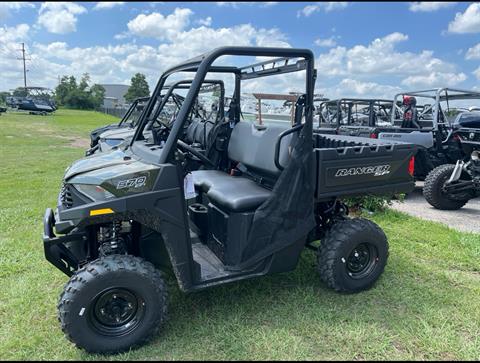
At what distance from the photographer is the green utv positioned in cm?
253

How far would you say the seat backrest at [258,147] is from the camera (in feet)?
10.6

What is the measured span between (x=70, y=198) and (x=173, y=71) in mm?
1423

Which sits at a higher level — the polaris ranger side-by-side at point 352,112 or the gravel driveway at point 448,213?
the polaris ranger side-by-side at point 352,112

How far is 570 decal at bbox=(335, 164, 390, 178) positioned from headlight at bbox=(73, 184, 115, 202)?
5.42 ft

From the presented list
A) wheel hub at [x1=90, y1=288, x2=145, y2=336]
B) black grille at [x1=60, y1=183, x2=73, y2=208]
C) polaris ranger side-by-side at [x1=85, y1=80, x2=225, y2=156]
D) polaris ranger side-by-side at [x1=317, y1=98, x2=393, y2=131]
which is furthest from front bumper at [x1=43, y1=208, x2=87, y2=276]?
polaris ranger side-by-side at [x1=317, y1=98, x2=393, y2=131]

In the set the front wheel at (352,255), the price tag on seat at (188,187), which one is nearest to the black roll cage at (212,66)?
the price tag on seat at (188,187)

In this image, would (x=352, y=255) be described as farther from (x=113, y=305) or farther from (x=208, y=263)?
(x=113, y=305)

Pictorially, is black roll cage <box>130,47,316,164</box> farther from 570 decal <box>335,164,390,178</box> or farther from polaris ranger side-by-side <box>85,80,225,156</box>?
570 decal <box>335,164,390,178</box>

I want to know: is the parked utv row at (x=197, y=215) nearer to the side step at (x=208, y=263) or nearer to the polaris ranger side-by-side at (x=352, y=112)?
the side step at (x=208, y=263)

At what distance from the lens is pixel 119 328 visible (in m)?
2.62

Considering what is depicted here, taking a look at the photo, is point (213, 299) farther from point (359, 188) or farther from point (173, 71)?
point (173, 71)

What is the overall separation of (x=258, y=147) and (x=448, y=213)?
399 cm

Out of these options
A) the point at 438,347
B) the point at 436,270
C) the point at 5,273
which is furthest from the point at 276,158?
the point at 5,273

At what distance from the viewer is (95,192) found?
2553 mm
